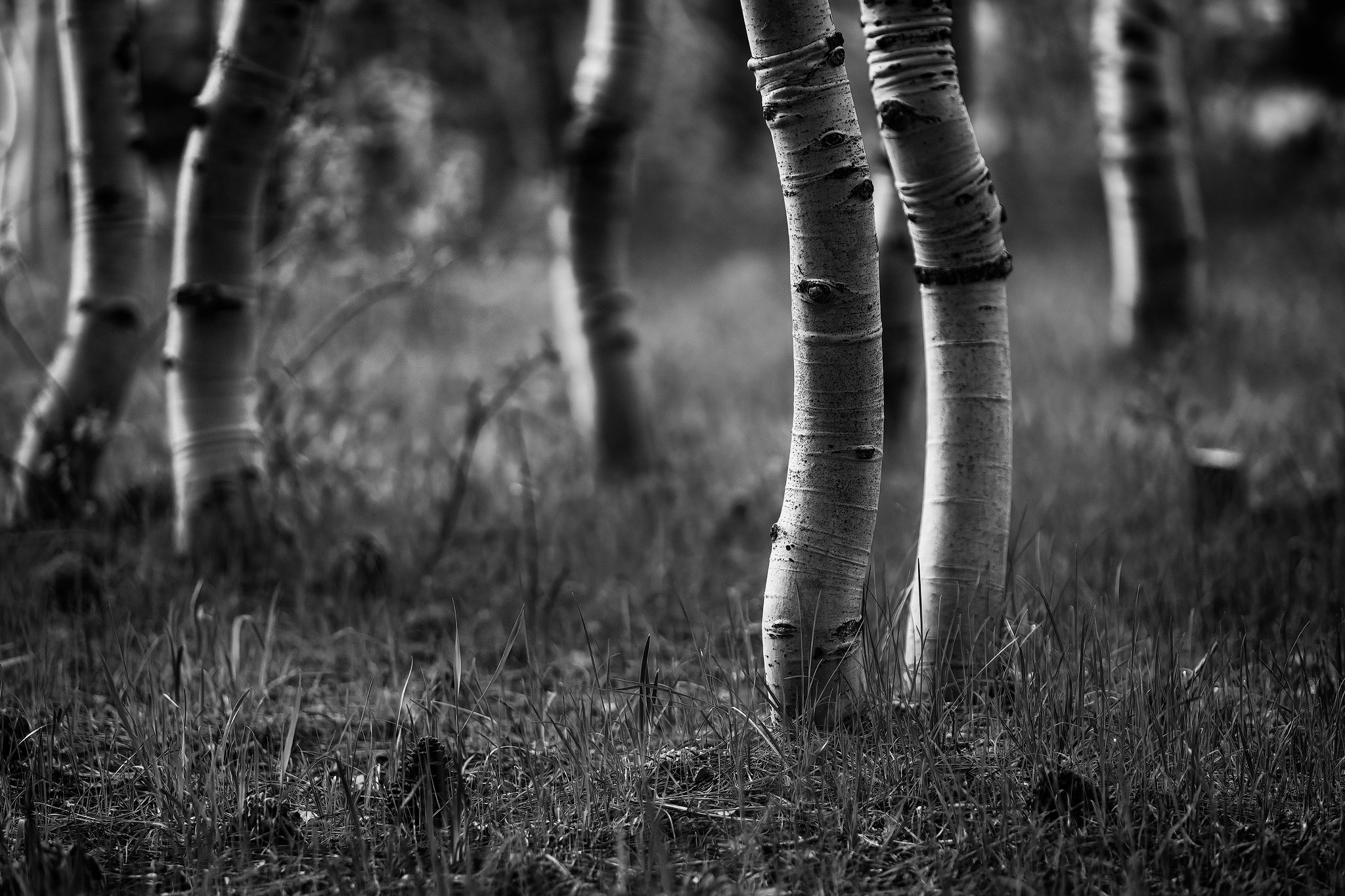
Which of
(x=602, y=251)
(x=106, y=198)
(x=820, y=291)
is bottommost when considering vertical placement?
(x=820, y=291)

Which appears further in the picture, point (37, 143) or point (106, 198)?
point (37, 143)

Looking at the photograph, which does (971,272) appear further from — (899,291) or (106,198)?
(106,198)

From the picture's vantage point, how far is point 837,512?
1973mm

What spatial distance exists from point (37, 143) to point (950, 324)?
8944 millimetres

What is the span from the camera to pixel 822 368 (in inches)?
76.6

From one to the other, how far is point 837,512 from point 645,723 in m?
0.58

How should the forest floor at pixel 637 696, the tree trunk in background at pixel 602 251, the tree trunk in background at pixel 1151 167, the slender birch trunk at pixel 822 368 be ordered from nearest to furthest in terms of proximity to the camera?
the forest floor at pixel 637 696 < the slender birch trunk at pixel 822 368 < the tree trunk in background at pixel 602 251 < the tree trunk in background at pixel 1151 167

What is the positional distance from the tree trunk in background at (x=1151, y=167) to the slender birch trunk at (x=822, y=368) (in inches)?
184

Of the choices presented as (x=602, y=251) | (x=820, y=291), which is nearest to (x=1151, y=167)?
(x=602, y=251)

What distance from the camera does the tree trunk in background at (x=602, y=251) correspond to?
430 centimetres

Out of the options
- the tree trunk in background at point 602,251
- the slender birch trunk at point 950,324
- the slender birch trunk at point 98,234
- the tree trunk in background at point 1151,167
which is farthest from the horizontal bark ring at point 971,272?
the tree trunk in background at point 1151,167

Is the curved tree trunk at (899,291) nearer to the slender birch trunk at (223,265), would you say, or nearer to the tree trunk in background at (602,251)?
the tree trunk in background at (602,251)

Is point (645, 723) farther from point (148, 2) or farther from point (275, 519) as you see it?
point (148, 2)

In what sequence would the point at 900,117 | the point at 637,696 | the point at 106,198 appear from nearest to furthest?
1. the point at 900,117
2. the point at 637,696
3. the point at 106,198
